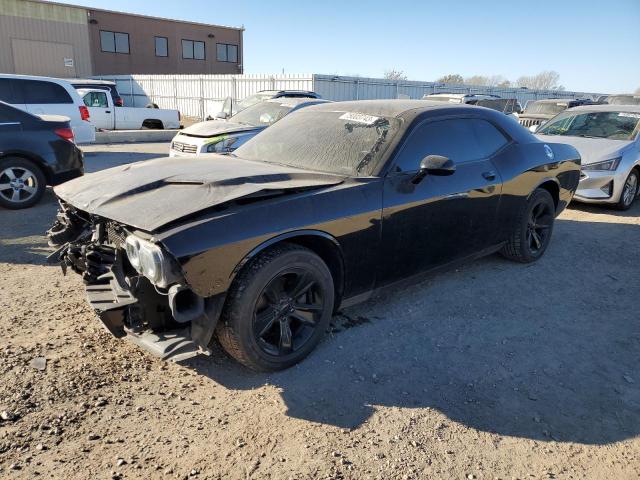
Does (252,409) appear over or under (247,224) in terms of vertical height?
under

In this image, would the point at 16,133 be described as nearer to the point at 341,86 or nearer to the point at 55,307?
the point at 55,307

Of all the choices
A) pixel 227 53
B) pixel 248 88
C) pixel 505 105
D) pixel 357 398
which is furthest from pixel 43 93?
pixel 227 53

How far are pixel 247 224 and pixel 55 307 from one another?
2105 mm

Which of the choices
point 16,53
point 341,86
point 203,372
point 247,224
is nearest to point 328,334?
point 203,372

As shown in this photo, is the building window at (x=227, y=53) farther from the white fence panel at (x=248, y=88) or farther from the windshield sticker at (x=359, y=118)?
the windshield sticker at (x=359, y=118)

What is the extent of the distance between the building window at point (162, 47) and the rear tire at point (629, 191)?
128 ft

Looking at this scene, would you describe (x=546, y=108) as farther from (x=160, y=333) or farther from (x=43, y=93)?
(x=160, y=333)

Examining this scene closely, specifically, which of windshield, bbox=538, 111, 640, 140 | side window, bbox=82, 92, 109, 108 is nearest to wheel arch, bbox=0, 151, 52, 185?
windshield, bbox=538, 111, 640, 140

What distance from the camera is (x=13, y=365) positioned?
314 centimetres


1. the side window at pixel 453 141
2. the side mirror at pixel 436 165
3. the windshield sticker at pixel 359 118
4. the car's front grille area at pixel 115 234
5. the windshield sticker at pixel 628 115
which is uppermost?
the windshield sticker at pixel 628 115

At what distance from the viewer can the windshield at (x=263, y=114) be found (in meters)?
9.69

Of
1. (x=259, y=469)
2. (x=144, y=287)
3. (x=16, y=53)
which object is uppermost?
(x=16, y=53)

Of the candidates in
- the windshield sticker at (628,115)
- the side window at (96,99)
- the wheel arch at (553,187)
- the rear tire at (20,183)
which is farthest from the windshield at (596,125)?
the side window at (96,99)

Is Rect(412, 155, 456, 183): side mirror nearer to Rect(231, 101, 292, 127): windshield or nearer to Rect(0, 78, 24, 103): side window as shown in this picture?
Rect(231, 101, 292, 127): windshield
